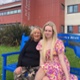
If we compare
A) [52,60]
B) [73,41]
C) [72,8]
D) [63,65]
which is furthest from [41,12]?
[63,65]

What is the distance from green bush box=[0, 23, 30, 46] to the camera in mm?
15383

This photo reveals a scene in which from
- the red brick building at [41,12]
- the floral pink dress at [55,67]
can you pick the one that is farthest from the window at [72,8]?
the floral pink dress at [55,67]

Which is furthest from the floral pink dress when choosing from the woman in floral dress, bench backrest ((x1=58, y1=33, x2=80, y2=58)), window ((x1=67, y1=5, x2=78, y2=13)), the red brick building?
window ((x1=67, y1=5, x2=78, y2=13))

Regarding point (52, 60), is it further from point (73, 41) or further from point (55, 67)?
point (73, 41)

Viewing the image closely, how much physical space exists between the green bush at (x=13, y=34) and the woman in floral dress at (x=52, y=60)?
1194 centimetres

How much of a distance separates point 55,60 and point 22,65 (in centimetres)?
89

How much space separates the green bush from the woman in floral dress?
1194 cm

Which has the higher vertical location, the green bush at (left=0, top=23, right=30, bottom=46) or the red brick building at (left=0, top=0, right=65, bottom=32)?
the red brick building at (left=0, top=0, right=65, bottom=32)

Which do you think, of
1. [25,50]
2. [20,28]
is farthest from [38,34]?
[20,28]

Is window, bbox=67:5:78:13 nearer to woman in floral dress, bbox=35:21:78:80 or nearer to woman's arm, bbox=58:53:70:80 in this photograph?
woman in floral dress, bbox=35:21:78:80

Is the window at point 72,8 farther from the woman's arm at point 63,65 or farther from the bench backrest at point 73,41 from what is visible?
the woman's arm at point 63,65

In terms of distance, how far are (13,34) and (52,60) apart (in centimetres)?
1249

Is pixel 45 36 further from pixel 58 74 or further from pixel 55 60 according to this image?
pixel 58 74

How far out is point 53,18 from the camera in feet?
95.3
